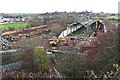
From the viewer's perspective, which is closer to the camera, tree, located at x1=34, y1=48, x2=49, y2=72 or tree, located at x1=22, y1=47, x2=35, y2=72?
tree, located at x1=34, y1=48, x2=49, y2=72

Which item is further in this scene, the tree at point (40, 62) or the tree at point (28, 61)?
the tree at point (28, 61)

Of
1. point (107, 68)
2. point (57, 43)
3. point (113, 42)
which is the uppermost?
point (113, 42)

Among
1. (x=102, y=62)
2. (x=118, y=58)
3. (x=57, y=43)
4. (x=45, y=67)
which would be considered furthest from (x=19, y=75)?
(x=57, y=43)

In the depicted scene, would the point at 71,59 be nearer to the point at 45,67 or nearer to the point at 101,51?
the point at 101,51

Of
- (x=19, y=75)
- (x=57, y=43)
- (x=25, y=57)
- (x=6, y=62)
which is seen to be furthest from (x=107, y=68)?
(x=57, y=43)

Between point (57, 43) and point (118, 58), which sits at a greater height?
point (118, 58)

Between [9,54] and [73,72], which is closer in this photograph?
[73,72]

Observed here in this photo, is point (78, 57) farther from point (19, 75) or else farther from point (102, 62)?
point (19, 75)

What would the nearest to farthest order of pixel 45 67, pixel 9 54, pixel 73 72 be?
pixel 73 72
pixel 45 67
pixel 9 54

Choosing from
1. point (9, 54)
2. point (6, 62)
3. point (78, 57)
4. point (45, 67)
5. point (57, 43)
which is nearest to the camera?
point (78, 57)

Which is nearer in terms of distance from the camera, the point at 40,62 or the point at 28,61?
the point at 40,62
